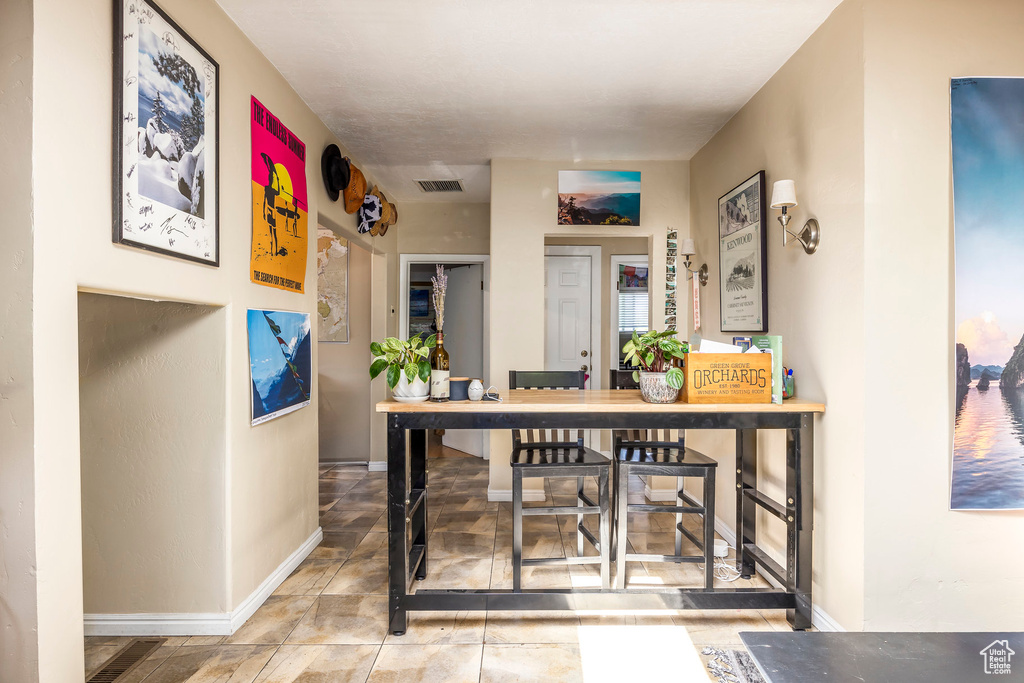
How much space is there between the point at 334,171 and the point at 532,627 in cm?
277

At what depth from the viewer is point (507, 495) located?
4.05m

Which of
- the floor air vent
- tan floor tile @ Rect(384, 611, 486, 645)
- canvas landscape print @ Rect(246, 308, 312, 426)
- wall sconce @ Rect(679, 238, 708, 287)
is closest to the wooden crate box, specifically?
tan floor tile @ Rect(384, 611, 486, 645)

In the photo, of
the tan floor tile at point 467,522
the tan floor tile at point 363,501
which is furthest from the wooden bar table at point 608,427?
the tan floor tile at point 363,501

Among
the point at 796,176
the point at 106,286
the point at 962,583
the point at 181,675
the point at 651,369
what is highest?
the point at 796,176

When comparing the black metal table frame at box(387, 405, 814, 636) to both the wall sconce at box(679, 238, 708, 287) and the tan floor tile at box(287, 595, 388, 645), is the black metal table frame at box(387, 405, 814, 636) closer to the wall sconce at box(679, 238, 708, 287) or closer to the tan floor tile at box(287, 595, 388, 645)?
the tan floor tile at box(287, 595, 388, 645)

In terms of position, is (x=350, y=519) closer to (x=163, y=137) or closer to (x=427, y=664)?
(x=427, y=664)

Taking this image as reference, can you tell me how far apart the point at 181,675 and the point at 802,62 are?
3512 mm

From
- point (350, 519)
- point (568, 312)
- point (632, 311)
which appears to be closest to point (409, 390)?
point (350, 519)

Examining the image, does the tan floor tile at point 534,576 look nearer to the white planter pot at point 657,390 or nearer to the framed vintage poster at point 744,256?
the white planter pot at point 657,390

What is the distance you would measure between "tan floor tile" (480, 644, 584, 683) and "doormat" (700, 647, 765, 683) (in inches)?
18.9

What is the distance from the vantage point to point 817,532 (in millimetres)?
2248

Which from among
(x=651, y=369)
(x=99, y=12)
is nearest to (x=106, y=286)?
(x=99, y=12)

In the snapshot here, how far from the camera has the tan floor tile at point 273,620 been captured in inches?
85.7

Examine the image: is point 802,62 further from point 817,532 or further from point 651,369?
point 817,532
